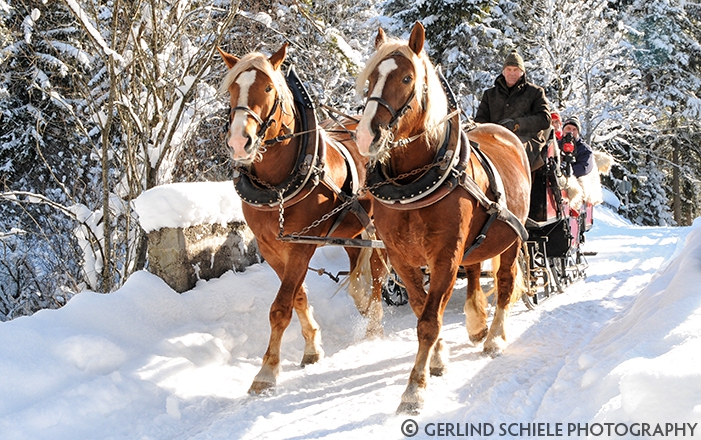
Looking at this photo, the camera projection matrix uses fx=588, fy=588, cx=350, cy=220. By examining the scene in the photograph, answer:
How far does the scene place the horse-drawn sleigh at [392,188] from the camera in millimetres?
3367

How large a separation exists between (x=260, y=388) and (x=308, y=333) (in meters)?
0.82

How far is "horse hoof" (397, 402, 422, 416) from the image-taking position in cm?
325

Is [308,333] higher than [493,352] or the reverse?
higher

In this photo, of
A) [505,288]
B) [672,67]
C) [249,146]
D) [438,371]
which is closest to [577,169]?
[505,288]

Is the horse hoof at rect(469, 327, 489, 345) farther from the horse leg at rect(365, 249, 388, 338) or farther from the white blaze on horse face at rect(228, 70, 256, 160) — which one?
the white blaze on horse face at rect(228, 70, 256, 160)

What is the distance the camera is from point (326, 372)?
422 cm

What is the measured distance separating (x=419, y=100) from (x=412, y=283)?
1.25 m

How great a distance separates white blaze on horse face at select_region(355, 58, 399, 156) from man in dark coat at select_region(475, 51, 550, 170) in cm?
278

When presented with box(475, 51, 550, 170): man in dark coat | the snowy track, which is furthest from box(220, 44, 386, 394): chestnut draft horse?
box(475, 51, 550, 170): man in dark coat

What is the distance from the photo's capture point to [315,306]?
18.5 feet

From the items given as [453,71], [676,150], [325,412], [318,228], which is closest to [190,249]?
[318,228]

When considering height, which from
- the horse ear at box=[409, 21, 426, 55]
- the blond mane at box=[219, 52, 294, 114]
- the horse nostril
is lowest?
the horse nostril

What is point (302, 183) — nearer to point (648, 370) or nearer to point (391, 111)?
point (391, 111)

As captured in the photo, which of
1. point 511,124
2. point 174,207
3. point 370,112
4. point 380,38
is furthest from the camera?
point 511,124
